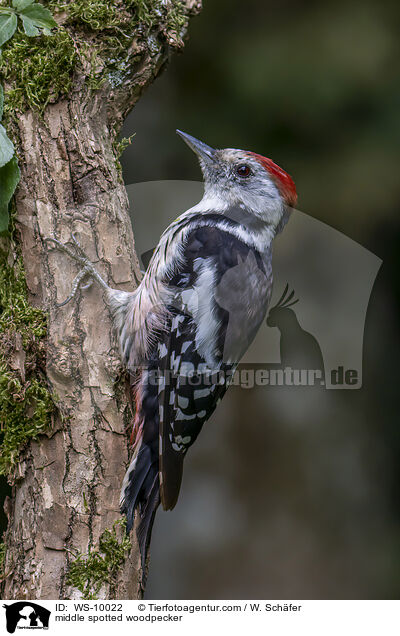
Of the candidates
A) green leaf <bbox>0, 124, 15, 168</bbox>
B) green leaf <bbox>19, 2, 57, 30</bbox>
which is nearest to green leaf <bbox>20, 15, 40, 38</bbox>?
green leaf <bbox>19, 2, 57, 30</bbox>

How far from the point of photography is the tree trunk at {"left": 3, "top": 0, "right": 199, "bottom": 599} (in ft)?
5.17

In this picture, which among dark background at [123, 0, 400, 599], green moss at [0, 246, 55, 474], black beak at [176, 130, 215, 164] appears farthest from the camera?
dark background at [123, 0, 400, 599]

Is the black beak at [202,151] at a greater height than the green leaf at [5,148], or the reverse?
the black beak at [202,151]

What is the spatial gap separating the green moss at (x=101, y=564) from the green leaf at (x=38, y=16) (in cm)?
135

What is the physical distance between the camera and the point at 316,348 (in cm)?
279

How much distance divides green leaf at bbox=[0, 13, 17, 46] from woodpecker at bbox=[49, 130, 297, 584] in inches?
22.0

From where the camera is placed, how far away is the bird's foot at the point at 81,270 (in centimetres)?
168

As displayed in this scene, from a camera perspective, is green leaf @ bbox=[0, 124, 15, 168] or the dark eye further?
the dark eye

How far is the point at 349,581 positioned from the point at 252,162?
7.84ft
